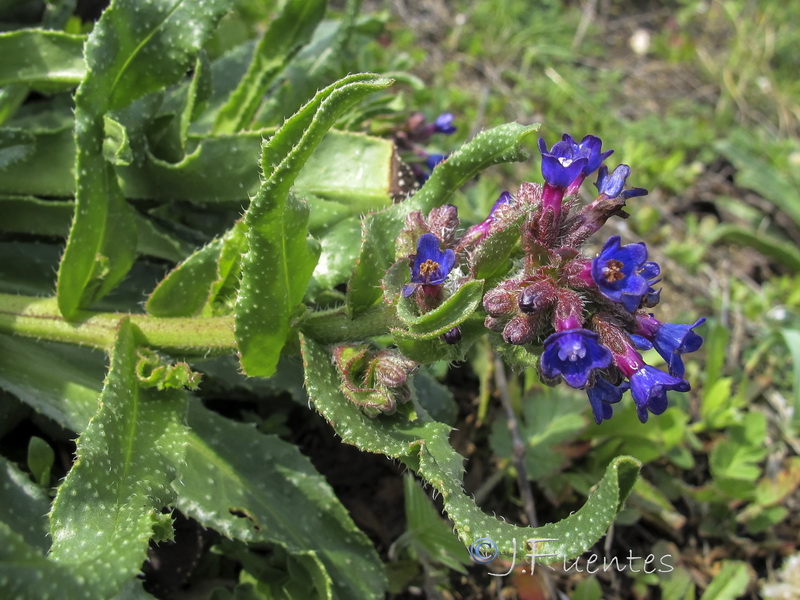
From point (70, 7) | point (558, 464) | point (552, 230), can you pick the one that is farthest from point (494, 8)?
point (552, 230)

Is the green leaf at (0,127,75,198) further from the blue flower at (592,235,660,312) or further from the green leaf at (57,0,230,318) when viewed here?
the blue flower at (592,235,660,312)

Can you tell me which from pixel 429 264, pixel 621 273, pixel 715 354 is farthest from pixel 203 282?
pixel 715 354

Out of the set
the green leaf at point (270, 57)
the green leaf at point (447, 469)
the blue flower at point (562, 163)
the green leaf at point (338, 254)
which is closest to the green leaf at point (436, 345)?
the green leaf at point (447, 469)

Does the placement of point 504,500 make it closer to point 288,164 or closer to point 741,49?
point 288,164

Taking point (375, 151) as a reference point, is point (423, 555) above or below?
below

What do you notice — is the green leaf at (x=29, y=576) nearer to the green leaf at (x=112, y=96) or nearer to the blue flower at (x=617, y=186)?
the green leaf at (x=112, y=96)

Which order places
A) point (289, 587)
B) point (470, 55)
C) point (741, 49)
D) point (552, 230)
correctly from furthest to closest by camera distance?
point (741, 49) → point (470, 55) → point (289, 587) → point (552, 230)

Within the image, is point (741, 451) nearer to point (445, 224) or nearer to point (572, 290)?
point (572, 290)
